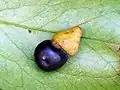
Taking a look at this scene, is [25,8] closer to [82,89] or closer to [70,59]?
[70,59]

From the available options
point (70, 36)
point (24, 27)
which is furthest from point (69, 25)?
point (24, 27)

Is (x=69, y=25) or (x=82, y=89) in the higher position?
(x=69, y=25)
